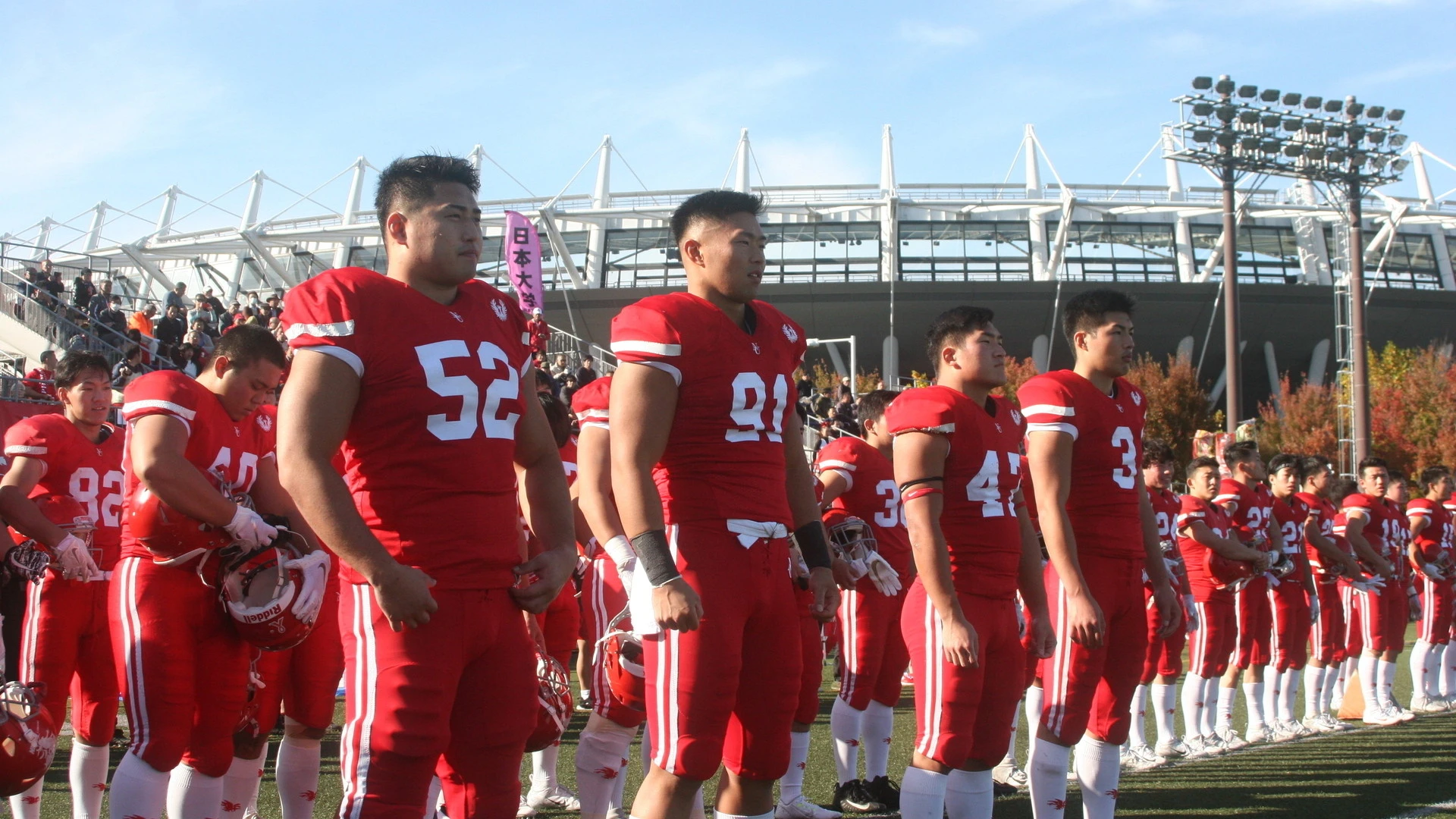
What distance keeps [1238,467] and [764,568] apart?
6836 millimetres

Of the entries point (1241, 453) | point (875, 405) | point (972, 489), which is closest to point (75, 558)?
point (972, 489)

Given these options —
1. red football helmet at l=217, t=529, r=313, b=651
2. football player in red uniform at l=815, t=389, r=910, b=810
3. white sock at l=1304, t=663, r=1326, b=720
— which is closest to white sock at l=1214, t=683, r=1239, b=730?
white sock at l=1304, t=663, r=1326, b=720

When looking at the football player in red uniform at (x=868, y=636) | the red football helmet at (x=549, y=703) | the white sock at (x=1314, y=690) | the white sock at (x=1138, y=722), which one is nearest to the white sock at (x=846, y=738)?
the football player in red uniform at (x=868, y=636)

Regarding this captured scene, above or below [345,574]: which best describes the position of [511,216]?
above

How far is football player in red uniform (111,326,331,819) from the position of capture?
163 inches

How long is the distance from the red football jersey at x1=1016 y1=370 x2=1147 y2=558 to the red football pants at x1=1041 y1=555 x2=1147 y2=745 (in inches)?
3.8

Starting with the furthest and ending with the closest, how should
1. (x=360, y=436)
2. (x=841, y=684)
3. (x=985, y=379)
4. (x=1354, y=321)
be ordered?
(x=1354, y=321) → (x=841, y=684) → (x=985, y=379) → (x=360, y=436)

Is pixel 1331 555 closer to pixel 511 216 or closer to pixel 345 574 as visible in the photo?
pixel 345 574

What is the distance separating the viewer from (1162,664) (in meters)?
8.28

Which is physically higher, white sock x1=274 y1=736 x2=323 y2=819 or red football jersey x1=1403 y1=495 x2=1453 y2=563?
red football jersey x1=1403 y1=495 x2=1453 y2=563

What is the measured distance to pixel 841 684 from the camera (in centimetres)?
660

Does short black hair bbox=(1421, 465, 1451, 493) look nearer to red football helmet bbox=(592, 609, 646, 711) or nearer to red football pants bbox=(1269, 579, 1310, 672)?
red football pants bbox=(1269, 579, 1310, 672)

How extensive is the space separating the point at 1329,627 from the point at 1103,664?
575 cm

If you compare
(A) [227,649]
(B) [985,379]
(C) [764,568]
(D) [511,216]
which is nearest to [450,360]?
(C) [764,568]
